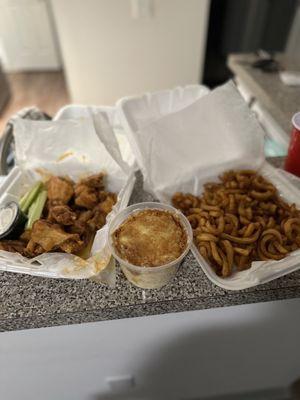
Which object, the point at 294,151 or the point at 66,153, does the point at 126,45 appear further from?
the point at 294,151

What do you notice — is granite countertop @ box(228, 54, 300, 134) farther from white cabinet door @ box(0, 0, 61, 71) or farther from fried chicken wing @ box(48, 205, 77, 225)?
white cabinet door @ box(0, 0, 61, 71)

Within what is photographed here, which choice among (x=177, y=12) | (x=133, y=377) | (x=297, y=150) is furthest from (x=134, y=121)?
(x=177, y=12)

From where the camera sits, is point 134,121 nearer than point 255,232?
No

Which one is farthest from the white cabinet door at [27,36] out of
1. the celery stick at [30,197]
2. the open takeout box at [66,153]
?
the celery stick at [30,197]

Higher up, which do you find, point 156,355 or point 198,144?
point 198,144

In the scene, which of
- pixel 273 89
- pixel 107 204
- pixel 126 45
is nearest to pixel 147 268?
pixel 107 204

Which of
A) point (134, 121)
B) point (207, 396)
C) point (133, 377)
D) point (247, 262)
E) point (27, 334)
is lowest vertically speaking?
point (207, 396)

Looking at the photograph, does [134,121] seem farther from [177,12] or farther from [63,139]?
[177,12]
